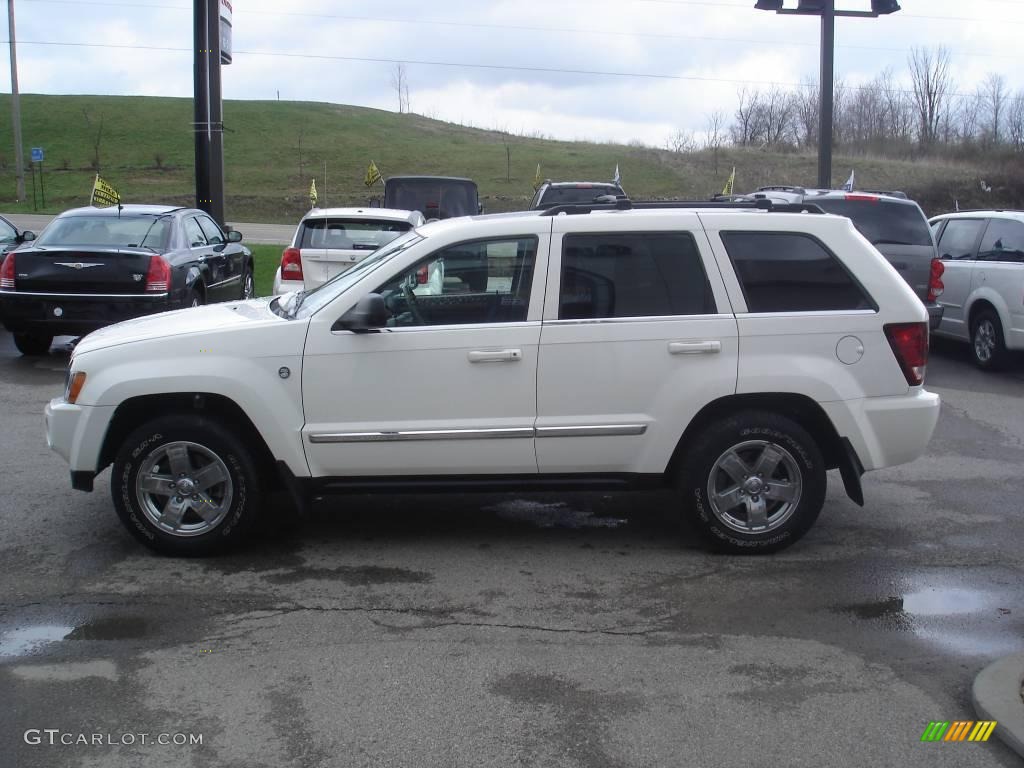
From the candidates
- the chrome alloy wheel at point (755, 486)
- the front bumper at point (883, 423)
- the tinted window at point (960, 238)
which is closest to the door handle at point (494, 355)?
the chrome alloy wheel at point (755, 486)

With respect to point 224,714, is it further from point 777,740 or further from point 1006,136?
point 1006,136

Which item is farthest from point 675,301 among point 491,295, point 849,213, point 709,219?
point 849,213

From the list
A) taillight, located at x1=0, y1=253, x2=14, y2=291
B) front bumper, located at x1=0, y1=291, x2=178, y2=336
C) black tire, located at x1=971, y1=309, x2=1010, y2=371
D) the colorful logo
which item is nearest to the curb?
the colorful logo

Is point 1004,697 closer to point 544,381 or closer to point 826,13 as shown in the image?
point 544,381

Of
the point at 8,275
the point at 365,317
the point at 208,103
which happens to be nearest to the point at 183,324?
the point at 365,317

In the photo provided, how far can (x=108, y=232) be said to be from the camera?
1195cm

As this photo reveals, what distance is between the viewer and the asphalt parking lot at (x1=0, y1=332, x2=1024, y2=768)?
388cm

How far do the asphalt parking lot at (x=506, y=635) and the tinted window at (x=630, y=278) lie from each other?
1378 mm

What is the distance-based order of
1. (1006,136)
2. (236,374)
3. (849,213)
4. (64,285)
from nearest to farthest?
(236,374) < (64,285) < (849,213) < (1006,136)

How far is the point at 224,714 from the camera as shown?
13.3 feet

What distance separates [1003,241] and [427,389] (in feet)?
29.8

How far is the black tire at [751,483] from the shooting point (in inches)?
227

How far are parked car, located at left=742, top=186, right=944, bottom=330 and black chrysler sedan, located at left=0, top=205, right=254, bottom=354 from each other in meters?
6.78

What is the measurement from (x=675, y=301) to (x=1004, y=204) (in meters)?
50.4
